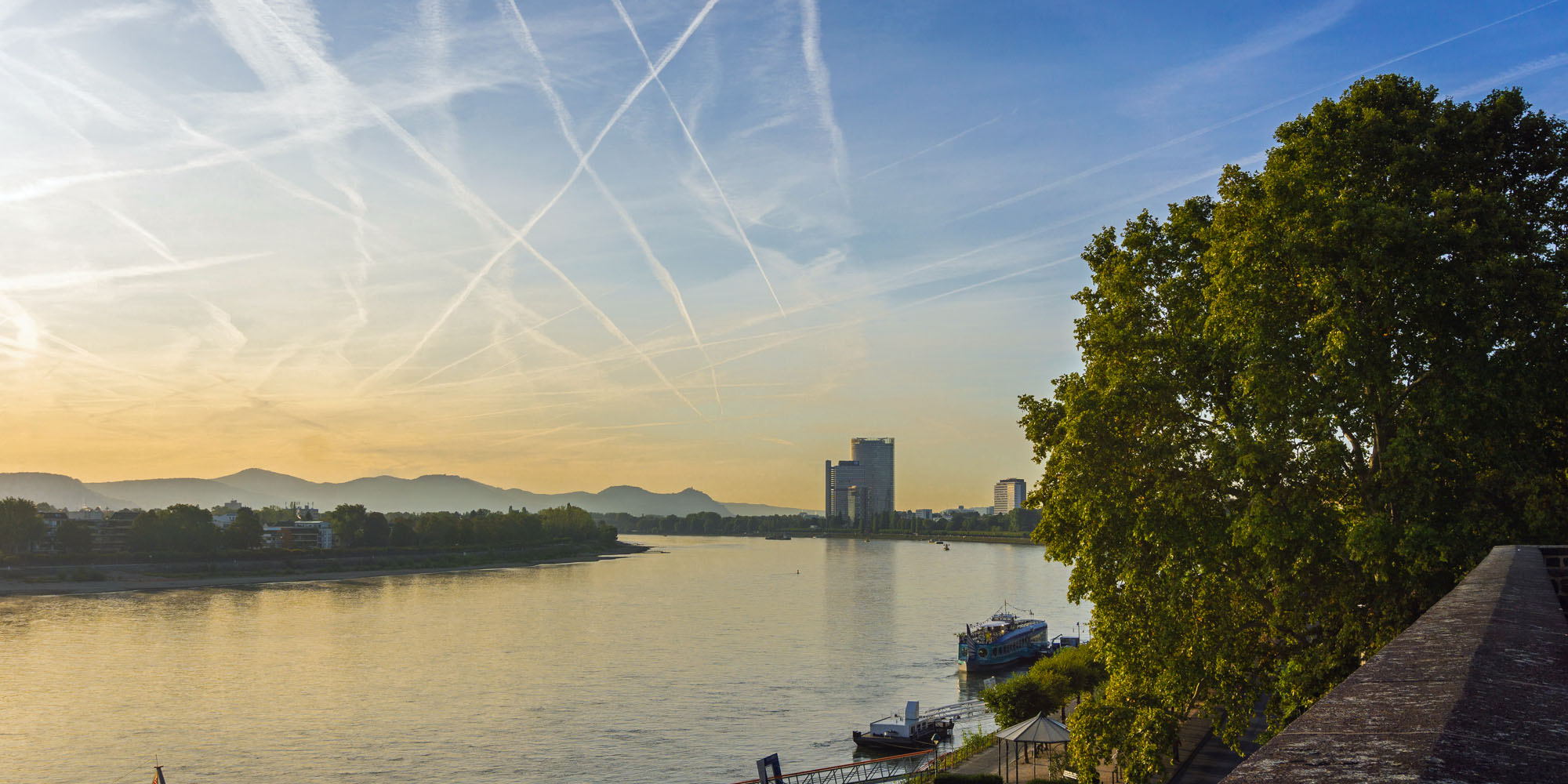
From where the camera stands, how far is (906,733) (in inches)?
1807

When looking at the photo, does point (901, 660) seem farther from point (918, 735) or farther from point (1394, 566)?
point (1394, 566)

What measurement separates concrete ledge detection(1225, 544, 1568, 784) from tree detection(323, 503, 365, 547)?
619 feet

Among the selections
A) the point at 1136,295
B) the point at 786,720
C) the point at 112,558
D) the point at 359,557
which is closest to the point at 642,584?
the point at 359,557

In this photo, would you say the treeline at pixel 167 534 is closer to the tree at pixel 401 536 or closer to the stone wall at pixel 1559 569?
the tree at pixel 401 536

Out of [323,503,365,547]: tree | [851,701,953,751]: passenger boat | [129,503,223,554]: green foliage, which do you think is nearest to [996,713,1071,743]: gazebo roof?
[851,701,953,751]: passenger boat

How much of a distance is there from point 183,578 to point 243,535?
25854 mm

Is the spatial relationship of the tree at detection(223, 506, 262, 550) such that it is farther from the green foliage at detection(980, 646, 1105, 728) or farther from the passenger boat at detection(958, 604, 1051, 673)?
the green foliage at detection(980, 646, 1105, 728)

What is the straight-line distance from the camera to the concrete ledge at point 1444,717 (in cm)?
296

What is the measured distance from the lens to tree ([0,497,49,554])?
142 metres

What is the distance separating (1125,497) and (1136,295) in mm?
5642

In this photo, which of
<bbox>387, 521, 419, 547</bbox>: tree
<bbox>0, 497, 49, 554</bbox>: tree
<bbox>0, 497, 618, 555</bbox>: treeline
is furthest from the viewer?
<bbox>387, 521, 419, 547</bbox>: tree

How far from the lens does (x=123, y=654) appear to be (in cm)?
6919

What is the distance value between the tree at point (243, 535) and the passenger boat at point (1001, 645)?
129m

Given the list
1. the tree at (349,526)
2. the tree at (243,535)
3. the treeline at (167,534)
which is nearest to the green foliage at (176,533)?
the treeline at (167,534)
